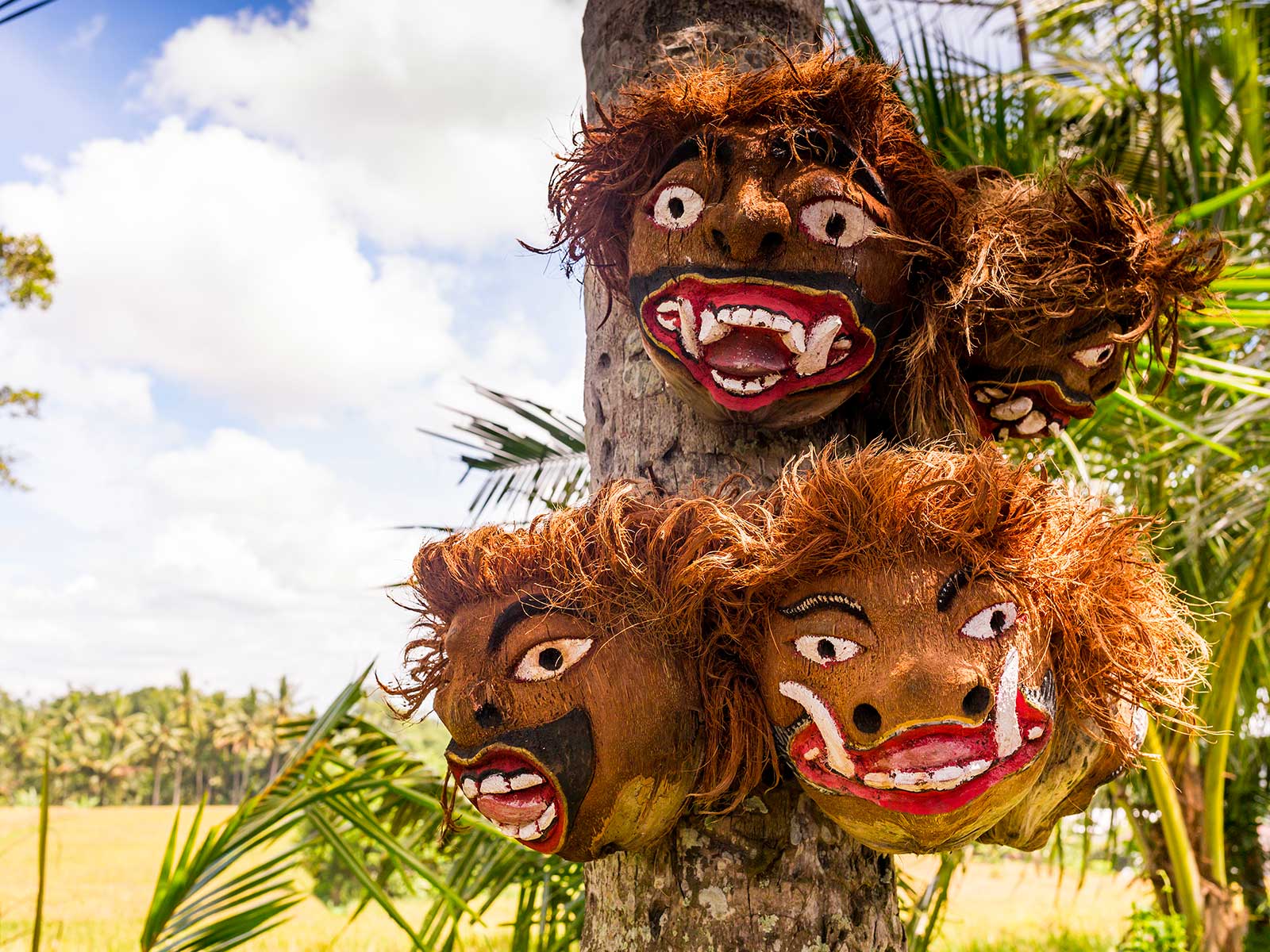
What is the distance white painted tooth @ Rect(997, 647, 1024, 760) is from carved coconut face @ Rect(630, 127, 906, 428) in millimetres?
264

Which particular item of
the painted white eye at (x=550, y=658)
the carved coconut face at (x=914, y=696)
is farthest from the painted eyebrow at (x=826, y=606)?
the painted white eye at (x=550, y=658)

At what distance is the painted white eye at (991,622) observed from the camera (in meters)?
0.58

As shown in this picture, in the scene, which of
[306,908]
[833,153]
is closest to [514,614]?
[833,153]

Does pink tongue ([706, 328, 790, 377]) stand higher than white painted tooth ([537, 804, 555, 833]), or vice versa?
pink tongue ([706, 328, 790, 377])

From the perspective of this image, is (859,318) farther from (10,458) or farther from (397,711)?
(10,458)

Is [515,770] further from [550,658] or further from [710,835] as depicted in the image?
[710,835]

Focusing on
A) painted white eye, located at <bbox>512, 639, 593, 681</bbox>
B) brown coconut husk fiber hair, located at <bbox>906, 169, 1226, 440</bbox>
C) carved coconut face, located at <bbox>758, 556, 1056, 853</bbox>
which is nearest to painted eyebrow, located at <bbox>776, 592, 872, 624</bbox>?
carved coconut face, located at <bbox>758, 556, 1056, 853</bbox>

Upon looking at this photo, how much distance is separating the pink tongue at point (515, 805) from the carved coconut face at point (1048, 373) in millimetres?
496

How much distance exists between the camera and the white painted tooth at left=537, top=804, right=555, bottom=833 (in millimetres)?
618

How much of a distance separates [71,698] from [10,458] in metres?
27.4

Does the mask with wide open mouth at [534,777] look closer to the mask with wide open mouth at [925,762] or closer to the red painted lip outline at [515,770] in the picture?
the red painted lip outline at [515,770]

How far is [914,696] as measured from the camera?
1.82 ft

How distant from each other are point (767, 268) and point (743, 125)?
0.12m

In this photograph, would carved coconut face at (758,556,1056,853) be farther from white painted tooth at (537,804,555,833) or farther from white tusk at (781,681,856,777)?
white painted tooth at (537,804,555,833)
